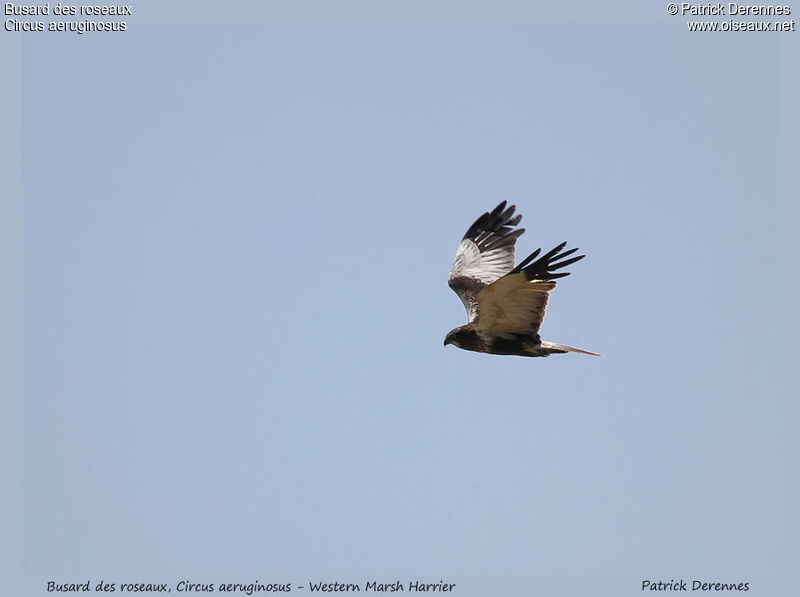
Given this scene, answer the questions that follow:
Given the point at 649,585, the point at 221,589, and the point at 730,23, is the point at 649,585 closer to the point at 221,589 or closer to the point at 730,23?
the point at 221,589

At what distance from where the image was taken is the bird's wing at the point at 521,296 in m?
14.9

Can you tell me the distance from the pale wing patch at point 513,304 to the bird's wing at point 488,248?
3.24 m

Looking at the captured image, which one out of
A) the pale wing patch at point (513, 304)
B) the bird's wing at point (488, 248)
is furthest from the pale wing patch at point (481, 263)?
the pale wing patch at point (513, 304)

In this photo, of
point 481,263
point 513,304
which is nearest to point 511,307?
point 513,304

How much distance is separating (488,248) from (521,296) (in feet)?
14.3

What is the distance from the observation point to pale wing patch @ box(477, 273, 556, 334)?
1518 centimetres

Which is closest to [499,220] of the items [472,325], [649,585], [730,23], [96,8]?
[472,325]

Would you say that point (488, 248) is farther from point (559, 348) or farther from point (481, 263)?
point (559, 348)

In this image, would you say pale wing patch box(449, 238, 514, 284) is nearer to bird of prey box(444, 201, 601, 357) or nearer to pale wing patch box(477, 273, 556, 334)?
bird of prey box(444, 201, 601, 357)

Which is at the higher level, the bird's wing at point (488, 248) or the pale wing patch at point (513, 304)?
the bird's wing at point (488, 248)

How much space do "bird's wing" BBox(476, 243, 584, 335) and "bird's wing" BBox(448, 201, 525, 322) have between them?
327 centimetres

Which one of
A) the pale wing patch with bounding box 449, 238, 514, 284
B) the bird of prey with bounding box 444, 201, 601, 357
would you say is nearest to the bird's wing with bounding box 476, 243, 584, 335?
the bird of prey with bounding box 444, 201, 601, 357

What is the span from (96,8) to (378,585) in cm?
1079

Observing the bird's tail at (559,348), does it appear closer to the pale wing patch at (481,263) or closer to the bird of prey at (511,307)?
the bird of prey at (511,307)
